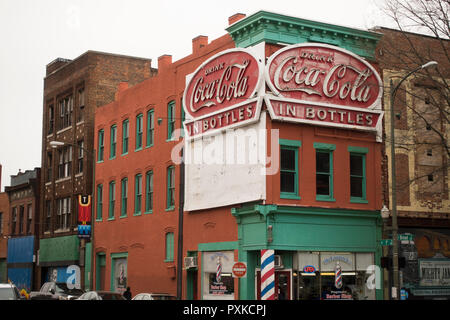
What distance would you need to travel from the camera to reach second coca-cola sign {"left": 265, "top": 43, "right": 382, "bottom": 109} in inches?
1164

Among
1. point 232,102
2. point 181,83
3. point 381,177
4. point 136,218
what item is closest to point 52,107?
point 136,218

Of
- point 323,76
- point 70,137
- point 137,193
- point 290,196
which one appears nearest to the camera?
point 290,196

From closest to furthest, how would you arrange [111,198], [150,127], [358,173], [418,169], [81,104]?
[358,173]
[418,169]
[150,127]
[111,198]
[81,104]

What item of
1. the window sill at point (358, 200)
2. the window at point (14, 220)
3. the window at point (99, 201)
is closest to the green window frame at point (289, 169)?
the window sill at point (358, 200)

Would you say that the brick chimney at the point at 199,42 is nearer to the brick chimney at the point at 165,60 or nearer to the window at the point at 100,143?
the brick chimney at the point at 165,60

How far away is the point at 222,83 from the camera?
32.1m

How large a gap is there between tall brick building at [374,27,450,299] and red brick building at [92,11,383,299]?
1.07m

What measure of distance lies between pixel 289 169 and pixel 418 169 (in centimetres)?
713

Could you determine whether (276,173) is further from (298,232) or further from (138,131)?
(138,131)

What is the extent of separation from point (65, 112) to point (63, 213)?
755 cm

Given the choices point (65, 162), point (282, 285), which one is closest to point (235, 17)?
point (282, 285)

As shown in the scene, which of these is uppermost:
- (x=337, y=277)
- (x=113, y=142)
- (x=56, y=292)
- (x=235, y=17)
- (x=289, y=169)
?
(x=235, y=17)

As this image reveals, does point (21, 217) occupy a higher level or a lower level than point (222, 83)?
lower

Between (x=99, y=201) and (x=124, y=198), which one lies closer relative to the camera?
(x=124, y=198)
